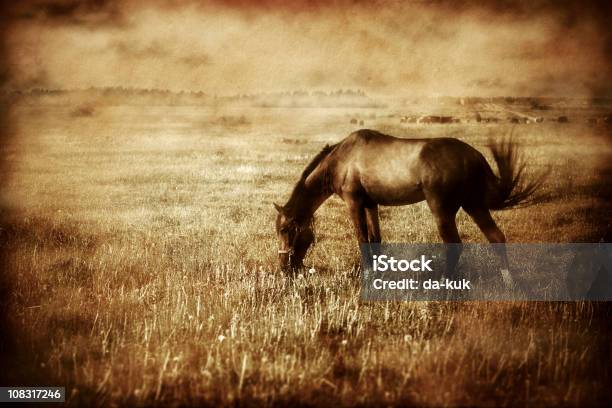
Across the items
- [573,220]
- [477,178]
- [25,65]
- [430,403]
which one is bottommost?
[430,403]

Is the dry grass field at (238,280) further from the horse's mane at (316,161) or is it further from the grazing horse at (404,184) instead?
the horse's mane at (316,161)

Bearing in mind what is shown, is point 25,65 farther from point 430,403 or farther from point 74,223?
point 430,403

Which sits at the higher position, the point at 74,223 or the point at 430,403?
the point at 74,223

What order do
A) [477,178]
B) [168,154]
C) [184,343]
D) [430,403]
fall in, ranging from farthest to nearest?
1. [168,154]
2. [477,178]
3. [184,343]
4. [430,403]

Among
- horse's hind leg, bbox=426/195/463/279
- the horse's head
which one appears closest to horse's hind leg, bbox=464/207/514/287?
horse's hind leg, bbox=426/195/463/279

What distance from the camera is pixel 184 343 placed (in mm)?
3850

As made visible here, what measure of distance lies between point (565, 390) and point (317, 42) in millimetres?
4911

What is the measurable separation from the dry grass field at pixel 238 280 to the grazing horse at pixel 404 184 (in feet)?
1.66

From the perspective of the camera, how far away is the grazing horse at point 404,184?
Result: 461 cm

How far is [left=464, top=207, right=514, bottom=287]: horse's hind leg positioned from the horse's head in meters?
1.73

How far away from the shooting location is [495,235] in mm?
4652

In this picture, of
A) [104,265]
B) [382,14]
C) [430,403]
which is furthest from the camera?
[382,14]

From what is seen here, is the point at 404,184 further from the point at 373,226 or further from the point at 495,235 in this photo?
the point at 495,235

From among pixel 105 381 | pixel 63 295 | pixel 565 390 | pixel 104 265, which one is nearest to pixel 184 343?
pixel 105 381
